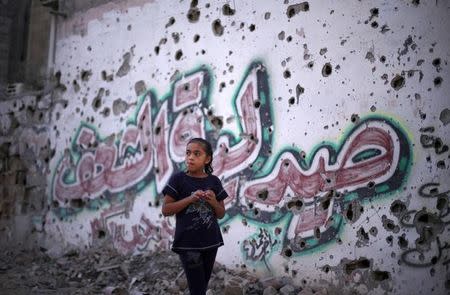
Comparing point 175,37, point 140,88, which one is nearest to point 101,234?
point 140,88

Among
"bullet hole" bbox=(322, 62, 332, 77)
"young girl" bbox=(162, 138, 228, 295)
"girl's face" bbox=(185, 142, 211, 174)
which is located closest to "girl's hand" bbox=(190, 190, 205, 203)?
"young girl" bbox=(162, 138, 228, 295)

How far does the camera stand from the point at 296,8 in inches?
→ 180

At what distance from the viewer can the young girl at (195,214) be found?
2.92m

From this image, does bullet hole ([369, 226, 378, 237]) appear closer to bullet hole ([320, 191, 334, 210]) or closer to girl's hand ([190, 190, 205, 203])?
bullet hole ([320, 191, 334, 210])

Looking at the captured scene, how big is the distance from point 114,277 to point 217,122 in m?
2.03

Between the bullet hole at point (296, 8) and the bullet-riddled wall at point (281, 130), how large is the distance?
0.04 feet

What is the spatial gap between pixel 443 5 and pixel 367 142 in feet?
4.12

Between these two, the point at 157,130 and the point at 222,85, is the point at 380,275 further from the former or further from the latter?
the point at 157,130

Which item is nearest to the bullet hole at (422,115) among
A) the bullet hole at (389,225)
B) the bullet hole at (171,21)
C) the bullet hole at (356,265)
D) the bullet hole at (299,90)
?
the bullet hole at (389,225)

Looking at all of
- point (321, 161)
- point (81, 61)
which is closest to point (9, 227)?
point (81, 61)

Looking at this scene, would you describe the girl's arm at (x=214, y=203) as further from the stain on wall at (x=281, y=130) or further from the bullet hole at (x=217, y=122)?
the bullet hole at (x=217, y=122)

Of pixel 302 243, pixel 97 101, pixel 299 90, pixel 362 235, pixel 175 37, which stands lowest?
pixel 302 243

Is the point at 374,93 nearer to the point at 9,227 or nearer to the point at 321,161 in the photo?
the point at 321,161

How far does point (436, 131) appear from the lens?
3719 mm
